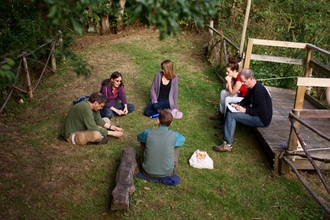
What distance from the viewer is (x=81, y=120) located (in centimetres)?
565

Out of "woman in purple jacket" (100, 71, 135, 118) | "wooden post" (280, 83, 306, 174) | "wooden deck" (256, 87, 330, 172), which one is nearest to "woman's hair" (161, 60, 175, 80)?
"woman in purple jacket" (100, 71, 135, 118)

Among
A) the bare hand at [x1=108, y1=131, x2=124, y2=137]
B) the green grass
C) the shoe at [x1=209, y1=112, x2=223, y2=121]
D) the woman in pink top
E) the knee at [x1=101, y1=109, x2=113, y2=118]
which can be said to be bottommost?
the green grass

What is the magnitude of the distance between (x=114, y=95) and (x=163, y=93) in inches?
38.5

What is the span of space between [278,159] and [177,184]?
5.27 ft

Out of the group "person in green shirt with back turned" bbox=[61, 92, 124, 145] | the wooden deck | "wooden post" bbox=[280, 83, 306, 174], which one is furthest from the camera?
"person in green shirt with back turned" bbox=[61, 92, 124, 145]

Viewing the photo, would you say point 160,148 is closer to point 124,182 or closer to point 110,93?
point 124,182

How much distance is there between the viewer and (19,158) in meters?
5.40

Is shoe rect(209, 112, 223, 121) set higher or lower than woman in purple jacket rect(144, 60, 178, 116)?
lower

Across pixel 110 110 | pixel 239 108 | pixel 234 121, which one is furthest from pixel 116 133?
pixel 239 108

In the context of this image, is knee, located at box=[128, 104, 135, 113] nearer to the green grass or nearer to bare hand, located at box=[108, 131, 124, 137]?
the green grass

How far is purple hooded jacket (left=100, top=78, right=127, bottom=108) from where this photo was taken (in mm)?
6879

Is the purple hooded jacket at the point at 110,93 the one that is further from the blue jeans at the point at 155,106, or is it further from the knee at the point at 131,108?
the blue jeans at the point at 155,106

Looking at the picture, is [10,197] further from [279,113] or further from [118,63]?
[118,63]

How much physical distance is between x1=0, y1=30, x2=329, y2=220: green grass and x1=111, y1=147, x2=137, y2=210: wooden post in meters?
0.22
